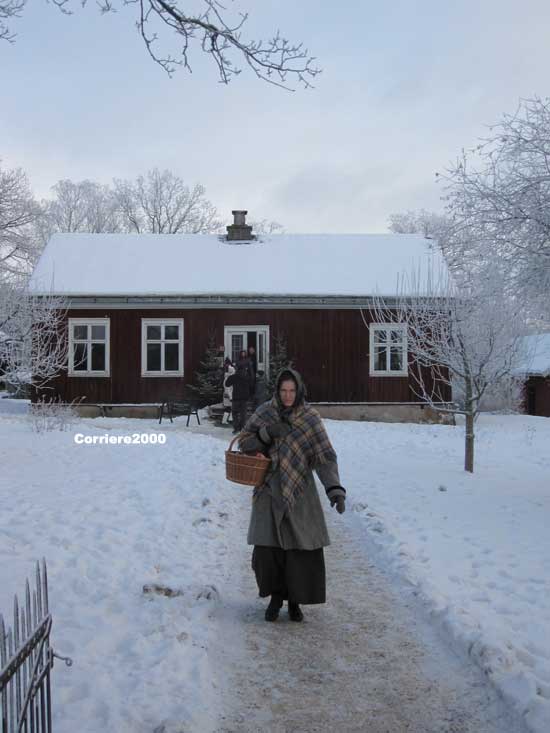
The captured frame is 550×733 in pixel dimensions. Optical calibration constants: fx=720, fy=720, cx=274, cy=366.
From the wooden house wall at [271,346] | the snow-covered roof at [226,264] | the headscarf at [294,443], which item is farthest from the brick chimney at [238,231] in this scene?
the headscarf at [294,443]

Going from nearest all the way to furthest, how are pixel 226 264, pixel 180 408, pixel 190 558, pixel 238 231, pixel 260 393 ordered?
pixel 190 558, pixel 180 408, pixel 260 393, pixel 226 264, pixel 238 231

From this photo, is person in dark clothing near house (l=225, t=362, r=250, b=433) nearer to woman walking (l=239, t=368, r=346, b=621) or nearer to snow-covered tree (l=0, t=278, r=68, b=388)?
snow-covered tree (l=0, t=278, r=68, b=388)

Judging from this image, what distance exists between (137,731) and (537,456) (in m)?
13.6

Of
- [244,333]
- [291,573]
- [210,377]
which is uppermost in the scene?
[244,333]

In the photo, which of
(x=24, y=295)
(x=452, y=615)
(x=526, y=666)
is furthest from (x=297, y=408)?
(x=24, y=295)

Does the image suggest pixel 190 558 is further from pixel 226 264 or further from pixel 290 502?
pixel 226 264

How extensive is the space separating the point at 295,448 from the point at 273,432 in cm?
20

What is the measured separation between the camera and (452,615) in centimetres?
517

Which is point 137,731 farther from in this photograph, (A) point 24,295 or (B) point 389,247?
(B) point 389,247

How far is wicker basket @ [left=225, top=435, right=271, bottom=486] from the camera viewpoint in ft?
17.3

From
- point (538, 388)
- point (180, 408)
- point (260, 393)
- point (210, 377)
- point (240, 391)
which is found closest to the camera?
point (240, 391)

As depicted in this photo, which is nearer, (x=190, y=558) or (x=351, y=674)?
(x=351, y=674)

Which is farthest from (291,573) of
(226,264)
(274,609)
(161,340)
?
(226,264)

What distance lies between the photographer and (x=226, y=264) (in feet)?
73.6
